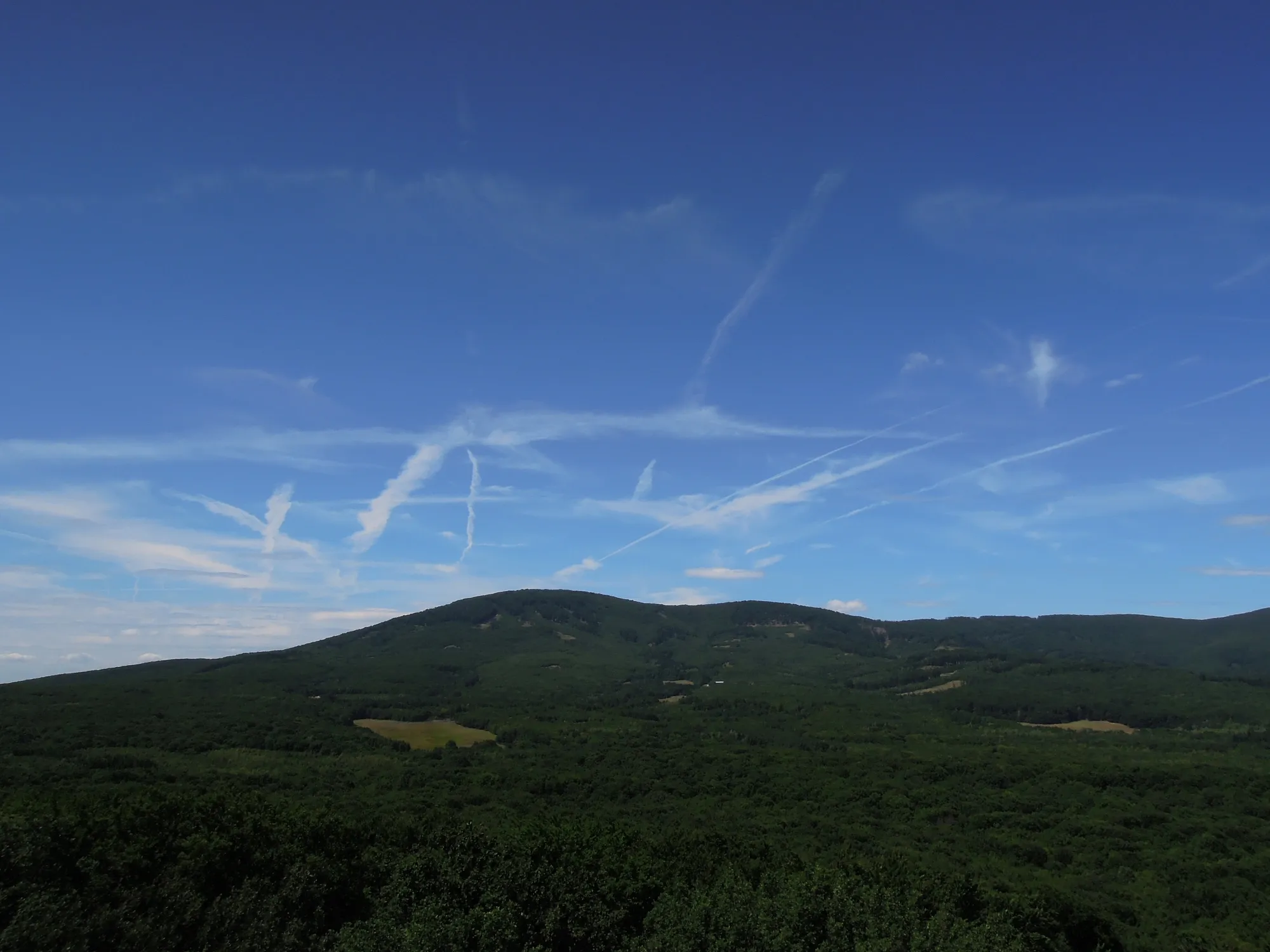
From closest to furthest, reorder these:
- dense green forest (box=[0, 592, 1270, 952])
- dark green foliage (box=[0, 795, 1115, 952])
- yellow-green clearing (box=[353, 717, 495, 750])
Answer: dark green foliage (box=[0, 795, 1115, 952]) < dense green forest (box=[0, 592, 1270, 952]) < yellow-green clearing (box=[353, 717, 495, 750])

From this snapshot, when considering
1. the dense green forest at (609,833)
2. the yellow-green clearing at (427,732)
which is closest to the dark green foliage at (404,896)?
the dense green forest at (609,833)

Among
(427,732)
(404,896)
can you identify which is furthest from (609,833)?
(427,732)

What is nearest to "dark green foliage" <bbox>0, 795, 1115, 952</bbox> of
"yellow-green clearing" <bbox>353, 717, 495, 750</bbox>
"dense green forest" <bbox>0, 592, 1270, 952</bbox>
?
"dense green forest" <bbox>0, 592, 1270, 952</bbox>

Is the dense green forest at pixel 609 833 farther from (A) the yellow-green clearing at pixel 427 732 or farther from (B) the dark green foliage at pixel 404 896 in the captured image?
(A) the yellow-green clearing at pixel 427 732

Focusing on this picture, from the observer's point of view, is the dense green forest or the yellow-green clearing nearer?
the dense green forest

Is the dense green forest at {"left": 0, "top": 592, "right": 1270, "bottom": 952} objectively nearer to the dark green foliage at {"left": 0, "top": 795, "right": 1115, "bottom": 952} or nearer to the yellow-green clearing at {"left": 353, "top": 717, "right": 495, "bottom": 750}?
the dark green foliage at {"left": 0, "top": 795, "right": 1115, "bottom": 952}

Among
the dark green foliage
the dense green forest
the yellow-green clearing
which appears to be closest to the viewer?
the dark green foliage

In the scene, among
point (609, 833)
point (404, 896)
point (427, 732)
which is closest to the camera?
point (404, 896)

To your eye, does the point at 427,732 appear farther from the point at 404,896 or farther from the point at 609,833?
the point at 404,896
